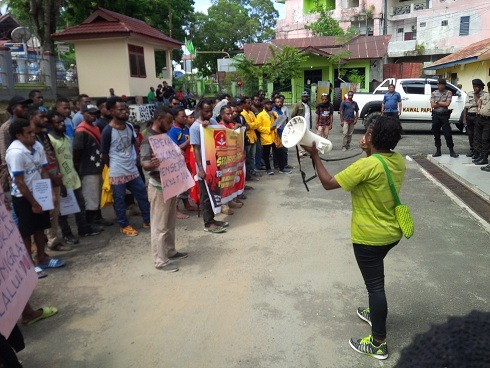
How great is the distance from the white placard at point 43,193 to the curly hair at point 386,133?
10.4ft

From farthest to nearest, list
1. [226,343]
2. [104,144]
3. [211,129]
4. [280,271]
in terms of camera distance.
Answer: [211,129] → [104,144] → [280,271] → [226,343]

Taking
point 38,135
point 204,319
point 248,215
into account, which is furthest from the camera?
point 248,215

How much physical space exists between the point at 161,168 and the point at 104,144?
4.23 feet

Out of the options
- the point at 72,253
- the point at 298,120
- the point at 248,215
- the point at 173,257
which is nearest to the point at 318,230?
the point at 248,215

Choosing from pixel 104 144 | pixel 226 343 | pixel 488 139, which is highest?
pixel 104 144

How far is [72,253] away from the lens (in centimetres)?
495

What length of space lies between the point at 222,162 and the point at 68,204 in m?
2.18

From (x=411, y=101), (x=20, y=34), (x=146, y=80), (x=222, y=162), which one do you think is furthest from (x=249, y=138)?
(x=20, y=34)

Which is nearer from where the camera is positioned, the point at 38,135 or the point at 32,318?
the point at 32,318

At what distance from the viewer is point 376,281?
9.48ft

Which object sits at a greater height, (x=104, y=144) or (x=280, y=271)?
(x=104, y=144)

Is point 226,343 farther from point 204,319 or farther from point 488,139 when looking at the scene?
point 488,139

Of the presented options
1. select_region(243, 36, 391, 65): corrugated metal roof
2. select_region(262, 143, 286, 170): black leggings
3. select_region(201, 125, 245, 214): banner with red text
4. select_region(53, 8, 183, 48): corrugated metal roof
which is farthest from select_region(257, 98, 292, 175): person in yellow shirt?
select_region(243, 36, 391, 65): corrugated metal roof

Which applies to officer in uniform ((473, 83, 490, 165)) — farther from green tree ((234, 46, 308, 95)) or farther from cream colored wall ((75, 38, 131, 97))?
green tree ((234, 46, 308, 95))
